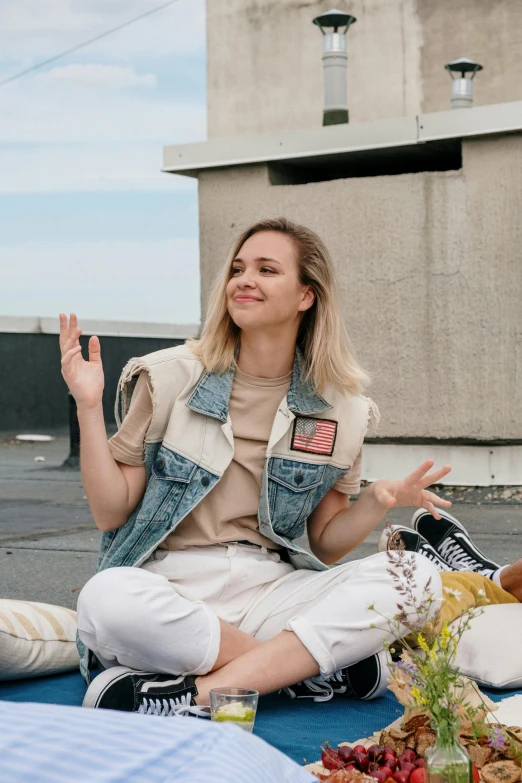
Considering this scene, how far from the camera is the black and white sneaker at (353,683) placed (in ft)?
10.4

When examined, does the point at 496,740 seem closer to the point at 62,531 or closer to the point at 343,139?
the point at 62,531

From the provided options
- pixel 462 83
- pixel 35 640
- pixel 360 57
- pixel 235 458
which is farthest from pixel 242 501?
pixel 360 57

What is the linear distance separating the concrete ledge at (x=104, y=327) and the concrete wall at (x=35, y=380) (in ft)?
0.32

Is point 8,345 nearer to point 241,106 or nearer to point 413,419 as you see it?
point 241,106

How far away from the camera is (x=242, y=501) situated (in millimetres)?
3305

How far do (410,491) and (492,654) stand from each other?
627 millimetres

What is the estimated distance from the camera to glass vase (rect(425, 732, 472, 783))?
1.86 metres

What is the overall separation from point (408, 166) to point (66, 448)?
21.8 ft

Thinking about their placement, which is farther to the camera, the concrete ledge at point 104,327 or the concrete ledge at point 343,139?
the concrete ledge at point 104,327

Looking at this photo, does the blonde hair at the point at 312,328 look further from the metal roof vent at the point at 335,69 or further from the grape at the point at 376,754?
the metal roof vent at the point at 335,69

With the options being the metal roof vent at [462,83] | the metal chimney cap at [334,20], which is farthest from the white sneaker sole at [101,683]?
the metal roof vent at [462,83]

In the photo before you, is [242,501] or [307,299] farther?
[307,299]

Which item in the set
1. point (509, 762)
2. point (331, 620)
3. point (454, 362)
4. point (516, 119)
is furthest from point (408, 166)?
point (509, 762)

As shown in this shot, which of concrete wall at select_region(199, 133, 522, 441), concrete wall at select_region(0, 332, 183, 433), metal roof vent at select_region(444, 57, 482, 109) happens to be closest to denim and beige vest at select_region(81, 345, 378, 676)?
concrete wall at select_region(199, 133, 522, 441)
